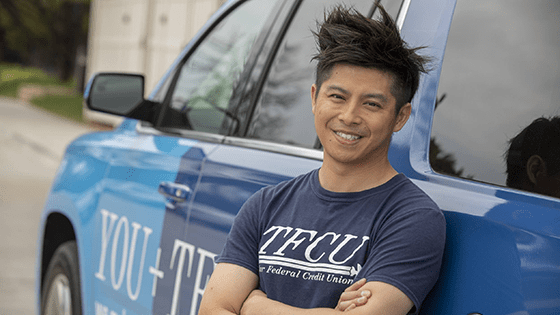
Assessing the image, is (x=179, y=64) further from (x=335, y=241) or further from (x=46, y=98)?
(x=46, y=98)

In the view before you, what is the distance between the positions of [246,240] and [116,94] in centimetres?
157

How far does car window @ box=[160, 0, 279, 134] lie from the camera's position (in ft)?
8.85

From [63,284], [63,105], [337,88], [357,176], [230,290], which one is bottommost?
[63,105]

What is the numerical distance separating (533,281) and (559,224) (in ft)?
0.39

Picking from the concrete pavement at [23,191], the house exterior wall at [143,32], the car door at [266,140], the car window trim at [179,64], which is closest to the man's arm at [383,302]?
the car door at [266,140]

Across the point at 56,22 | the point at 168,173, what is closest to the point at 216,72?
the point at 168,173

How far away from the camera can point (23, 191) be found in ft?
29.7

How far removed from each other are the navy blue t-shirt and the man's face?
0.09m

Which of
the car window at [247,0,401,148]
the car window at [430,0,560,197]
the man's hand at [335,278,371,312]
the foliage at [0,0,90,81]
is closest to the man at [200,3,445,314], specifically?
the man's hand at [335,278,371,312]

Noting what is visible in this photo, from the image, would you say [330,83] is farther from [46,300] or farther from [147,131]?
[46,300]

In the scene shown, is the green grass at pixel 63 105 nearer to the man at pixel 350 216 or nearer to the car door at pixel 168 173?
the car door at pixel 168 173

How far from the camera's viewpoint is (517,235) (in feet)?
4.48

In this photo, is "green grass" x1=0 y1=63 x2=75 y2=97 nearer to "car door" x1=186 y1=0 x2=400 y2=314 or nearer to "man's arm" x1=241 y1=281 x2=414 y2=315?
"car door" x1=186 y1=0 x2=400 y2=314

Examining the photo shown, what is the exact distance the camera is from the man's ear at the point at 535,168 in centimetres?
146
